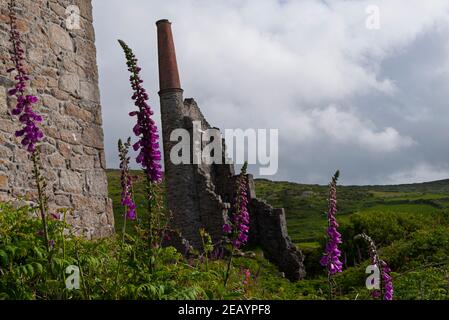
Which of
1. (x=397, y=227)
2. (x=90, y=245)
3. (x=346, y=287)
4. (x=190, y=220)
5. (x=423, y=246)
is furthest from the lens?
(x=190, y=220)

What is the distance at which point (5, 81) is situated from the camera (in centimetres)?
727

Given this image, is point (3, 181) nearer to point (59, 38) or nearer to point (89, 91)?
point (89, 91)

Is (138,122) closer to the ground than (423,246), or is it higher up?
higher up

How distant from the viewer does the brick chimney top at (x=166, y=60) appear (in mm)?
30750

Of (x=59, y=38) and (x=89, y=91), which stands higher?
(x=59, y=38)

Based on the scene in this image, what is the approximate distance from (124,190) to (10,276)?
1.34m

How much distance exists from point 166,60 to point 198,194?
800 centimetres

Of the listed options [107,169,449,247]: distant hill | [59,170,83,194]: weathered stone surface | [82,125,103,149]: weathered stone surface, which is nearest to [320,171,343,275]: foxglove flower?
[59,170,83,194]: weathered stone surface

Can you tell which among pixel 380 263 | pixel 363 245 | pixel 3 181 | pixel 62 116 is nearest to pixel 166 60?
pixel 363 245

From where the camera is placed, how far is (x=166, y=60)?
3094 cm

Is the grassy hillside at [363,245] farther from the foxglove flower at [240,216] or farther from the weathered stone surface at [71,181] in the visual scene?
the weathered stone surface at [71,181]

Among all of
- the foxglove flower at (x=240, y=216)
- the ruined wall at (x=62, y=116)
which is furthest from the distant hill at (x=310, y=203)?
the foxglove flower at (x=240, y=216)
